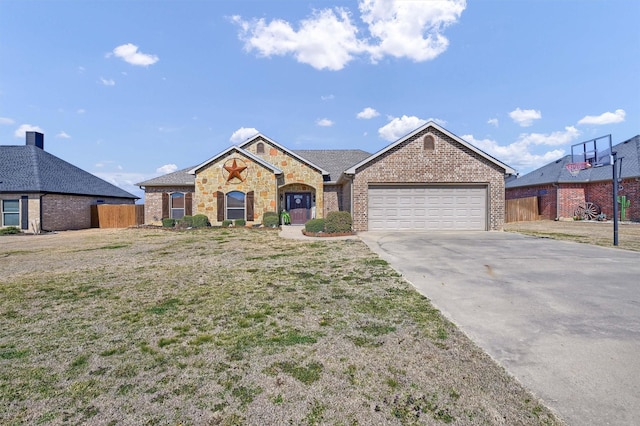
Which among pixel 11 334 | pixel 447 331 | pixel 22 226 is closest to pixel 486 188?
pixel 447 331

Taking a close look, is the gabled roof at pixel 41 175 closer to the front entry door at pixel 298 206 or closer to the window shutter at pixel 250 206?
the window shutter at pixel 250 206

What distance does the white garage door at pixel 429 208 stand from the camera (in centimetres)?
1645

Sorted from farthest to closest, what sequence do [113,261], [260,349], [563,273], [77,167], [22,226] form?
[77,167], [22,226], [113,261], [563,273], [260,349]

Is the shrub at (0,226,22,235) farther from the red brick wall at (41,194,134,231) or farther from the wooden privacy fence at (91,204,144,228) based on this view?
the wooden privacy fence at (91,204,144,228)

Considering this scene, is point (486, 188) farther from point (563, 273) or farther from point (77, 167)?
point (77, 167)

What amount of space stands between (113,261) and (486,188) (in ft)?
55.3

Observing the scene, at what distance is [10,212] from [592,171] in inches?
1674

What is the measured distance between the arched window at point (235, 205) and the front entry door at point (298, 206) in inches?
135

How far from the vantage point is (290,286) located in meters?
6.00

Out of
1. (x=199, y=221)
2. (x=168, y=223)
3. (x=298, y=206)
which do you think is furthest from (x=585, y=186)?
(x=168, y=223)

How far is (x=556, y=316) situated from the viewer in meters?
4.35

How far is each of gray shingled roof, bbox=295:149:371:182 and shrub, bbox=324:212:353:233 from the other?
360 inches

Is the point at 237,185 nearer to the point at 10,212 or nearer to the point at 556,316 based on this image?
the point at 10,212

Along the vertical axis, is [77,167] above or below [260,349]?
above
